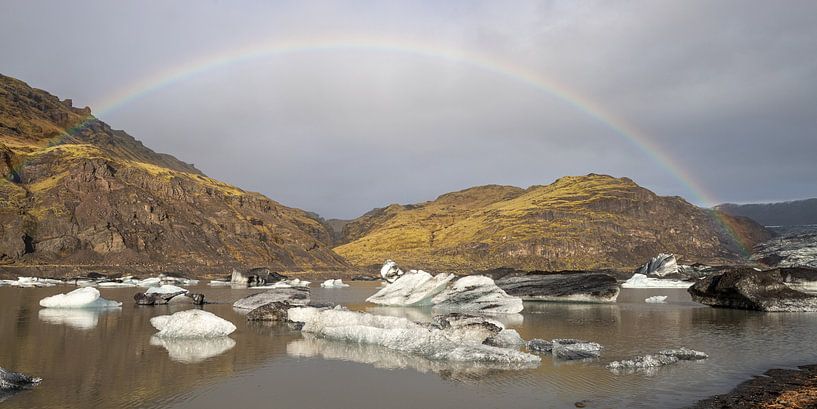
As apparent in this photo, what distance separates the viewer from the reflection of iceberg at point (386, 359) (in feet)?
56.2

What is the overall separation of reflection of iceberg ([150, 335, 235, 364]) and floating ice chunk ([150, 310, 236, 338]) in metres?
0.40

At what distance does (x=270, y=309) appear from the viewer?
32938 millimetres

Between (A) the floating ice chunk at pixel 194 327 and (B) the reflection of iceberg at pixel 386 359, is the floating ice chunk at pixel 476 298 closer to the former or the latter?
(B) the reflection of iceberg at pixel 386 359

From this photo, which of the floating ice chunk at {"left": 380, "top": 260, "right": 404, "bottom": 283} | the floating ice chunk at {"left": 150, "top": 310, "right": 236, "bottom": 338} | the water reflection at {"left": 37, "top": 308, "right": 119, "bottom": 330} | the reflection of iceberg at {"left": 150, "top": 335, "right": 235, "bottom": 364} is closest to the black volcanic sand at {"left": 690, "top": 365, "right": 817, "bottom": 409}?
the reflection of iceberg at {"left": 150, "top": 335, "right": 235, "bottom": 364}

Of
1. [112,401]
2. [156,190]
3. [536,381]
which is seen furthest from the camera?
[156,190]

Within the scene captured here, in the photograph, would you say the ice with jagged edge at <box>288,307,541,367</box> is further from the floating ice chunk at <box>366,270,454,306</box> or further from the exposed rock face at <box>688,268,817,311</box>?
A: the exposed rock face at <box>688,268,817,311</box>

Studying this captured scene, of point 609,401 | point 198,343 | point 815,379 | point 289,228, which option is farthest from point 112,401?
point 289,228

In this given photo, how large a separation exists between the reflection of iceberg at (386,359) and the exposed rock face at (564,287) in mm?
40408

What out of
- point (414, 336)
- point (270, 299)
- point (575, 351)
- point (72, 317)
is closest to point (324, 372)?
point (414, 336)

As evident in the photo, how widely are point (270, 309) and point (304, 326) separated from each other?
5.71 metres

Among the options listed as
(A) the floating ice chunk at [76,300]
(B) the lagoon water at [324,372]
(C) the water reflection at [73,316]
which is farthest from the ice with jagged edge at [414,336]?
(A) the floating ice chunk at [76,300]

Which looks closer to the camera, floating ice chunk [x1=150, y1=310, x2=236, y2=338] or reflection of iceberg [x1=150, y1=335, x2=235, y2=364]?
reflection of iceberg [x1=150, y1=335, x2=235, y2=364]

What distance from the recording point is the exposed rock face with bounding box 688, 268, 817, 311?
4309 centimetres

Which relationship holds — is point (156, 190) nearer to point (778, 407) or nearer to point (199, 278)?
point (199, 278)
